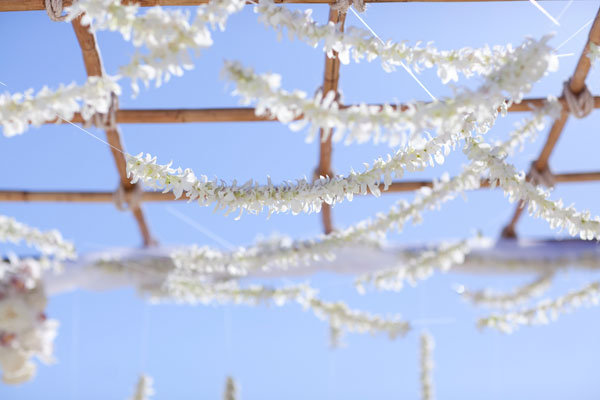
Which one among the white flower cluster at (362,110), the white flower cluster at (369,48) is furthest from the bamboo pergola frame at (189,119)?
the white flower cluster at (362,110)

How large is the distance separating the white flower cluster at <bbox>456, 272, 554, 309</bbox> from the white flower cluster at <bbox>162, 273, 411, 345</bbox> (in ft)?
2.58

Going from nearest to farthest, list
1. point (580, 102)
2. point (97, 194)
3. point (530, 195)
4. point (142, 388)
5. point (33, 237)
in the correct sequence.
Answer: point (530, 195), point (580, 102), point (33, 237), point (97, 194), point (142, 388)

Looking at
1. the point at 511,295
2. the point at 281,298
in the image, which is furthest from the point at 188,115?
the point at 511,295

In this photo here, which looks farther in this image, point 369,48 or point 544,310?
point 544,310

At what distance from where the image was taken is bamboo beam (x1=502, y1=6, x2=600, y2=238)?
7.13 feet

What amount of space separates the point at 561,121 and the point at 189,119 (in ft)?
6.65

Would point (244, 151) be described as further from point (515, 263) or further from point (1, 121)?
point (515, 263)

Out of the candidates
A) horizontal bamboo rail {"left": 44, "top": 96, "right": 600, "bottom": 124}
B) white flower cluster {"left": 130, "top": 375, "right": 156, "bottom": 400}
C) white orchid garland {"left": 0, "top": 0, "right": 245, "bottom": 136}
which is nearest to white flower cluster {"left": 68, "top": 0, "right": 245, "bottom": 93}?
white orchid garland {"left": 0, "top": 0, "right": 245, "bottom": 136}

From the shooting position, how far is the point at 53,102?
1.36 metres

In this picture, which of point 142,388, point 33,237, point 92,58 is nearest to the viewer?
Answer: point 92,58

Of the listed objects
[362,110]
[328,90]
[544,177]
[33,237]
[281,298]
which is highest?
[544,177]

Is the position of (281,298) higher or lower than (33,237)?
lower

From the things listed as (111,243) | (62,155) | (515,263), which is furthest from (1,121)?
(111,243)

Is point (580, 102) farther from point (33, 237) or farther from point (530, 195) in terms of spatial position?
point (33, 237)
